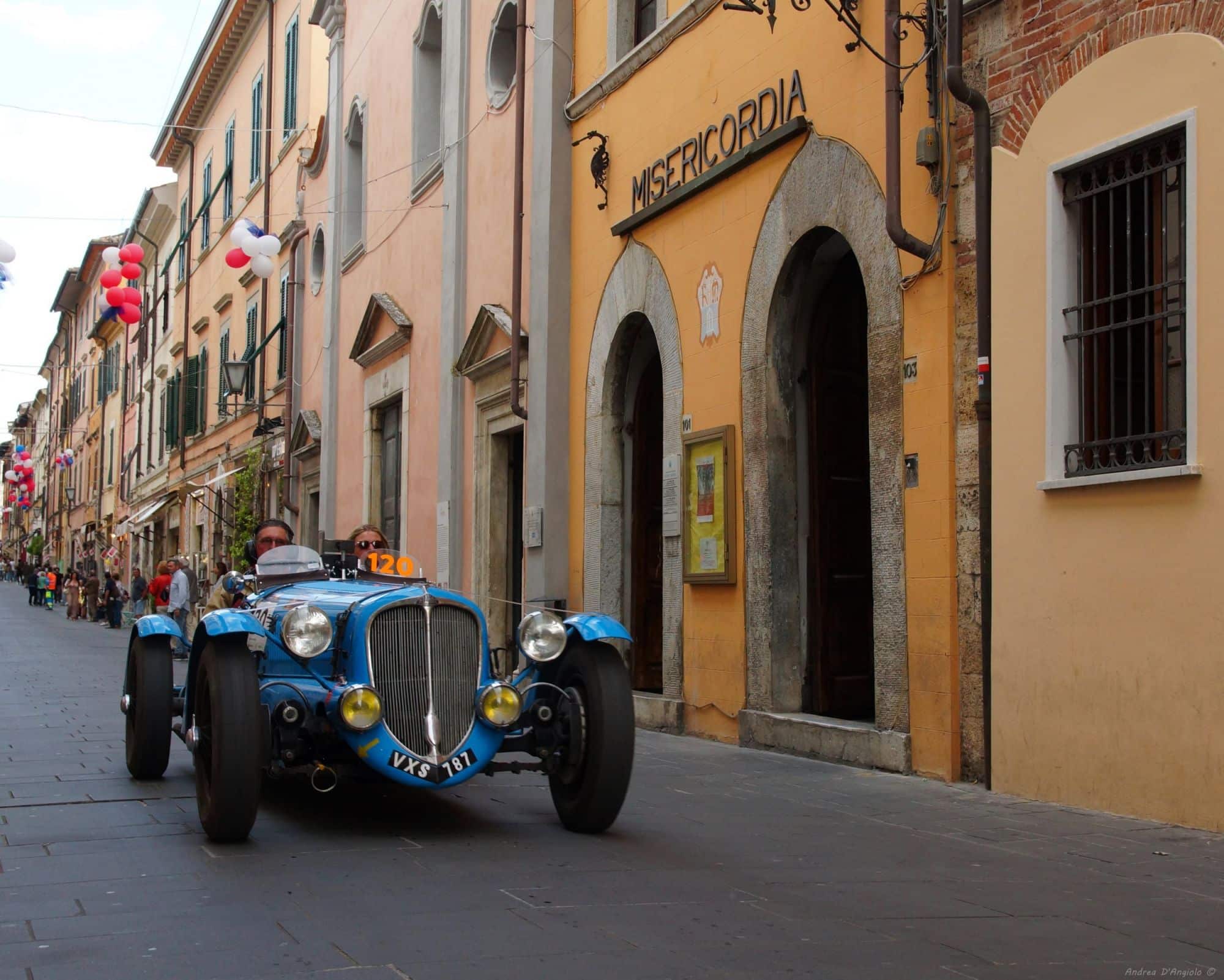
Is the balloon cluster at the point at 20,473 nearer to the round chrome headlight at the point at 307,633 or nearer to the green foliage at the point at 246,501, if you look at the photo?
the green foliage at the point at 246,501

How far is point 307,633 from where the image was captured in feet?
20.7

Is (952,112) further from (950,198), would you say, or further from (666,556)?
(666,556)

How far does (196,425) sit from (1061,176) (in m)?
27.9

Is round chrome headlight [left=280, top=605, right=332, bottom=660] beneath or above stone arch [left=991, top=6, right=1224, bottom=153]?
beneath

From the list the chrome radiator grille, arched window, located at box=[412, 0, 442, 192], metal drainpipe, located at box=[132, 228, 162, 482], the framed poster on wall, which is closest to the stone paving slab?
the chrome radiator grille

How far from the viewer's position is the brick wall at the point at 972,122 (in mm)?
7457

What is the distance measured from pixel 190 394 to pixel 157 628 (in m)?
27.1

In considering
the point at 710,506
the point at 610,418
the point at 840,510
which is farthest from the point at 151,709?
the point at 610,418

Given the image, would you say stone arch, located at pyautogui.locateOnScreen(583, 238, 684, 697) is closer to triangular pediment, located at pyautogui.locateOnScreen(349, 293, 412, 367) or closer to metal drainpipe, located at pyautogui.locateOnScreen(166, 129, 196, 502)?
triangular pediment, located at pyautogui.locateOnScreen(349, 293, 412, 367)

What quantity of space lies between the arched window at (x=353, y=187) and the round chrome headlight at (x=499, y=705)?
16501 mm

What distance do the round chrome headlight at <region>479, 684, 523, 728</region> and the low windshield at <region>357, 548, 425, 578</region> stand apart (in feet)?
5.04

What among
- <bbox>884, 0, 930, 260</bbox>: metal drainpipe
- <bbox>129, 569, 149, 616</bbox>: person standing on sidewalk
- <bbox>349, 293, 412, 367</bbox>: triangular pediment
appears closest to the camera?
<bbox>884, 0, 930, 260</bbox>: metal drainpipe

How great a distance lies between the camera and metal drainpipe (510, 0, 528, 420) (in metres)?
14.2

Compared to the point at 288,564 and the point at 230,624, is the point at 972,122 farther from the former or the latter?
the point at 230,624
